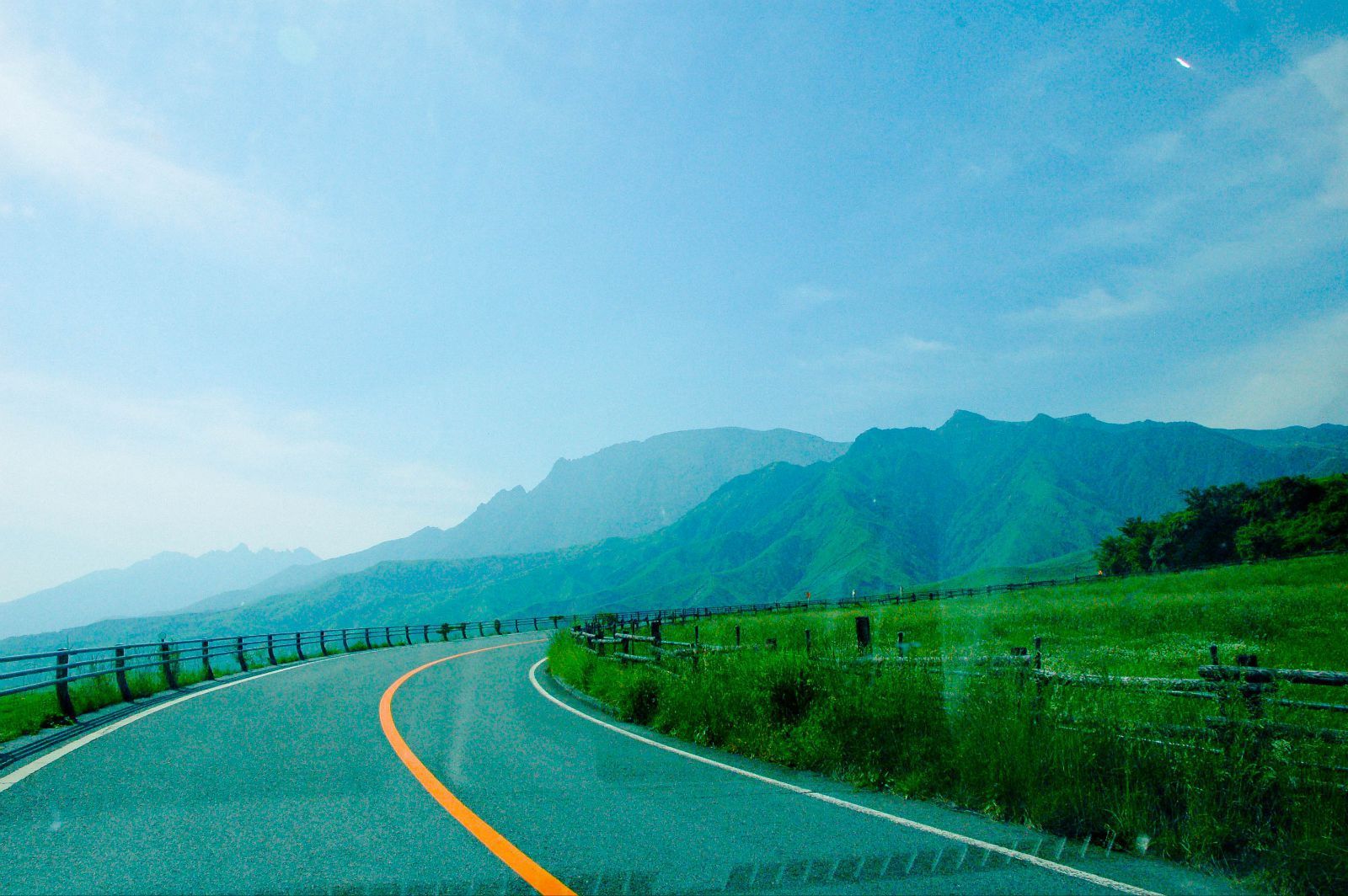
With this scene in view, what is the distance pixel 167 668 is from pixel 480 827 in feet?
54.3

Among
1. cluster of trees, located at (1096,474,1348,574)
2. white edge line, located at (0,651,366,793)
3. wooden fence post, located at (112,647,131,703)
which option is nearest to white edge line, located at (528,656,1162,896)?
white edge line, located at (0,651,366,793)

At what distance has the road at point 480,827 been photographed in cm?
487

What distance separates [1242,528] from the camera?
306 ft

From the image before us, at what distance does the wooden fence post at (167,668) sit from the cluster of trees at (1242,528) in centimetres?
9709

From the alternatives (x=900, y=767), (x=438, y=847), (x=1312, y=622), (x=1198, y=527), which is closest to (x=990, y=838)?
(x=900, y=767)

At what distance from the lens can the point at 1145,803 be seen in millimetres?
6055

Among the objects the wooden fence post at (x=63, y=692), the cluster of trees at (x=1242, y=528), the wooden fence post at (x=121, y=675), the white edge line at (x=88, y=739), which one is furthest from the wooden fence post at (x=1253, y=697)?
the cluster of trees at (x=1242, y=528)

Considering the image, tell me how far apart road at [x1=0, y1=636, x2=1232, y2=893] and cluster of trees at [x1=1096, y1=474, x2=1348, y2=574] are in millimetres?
95273

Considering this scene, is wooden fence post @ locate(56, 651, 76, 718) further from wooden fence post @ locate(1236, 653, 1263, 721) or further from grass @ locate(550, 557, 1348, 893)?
wooden fence post @ locate(1236, 653, 1263, 721)

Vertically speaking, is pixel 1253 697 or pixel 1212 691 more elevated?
pixel 1253 697

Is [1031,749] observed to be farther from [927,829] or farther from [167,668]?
[167,668]

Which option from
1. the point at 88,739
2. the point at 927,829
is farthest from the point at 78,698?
the point at 927,829

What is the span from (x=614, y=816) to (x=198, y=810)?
3726 mm

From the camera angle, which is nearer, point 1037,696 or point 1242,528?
point 1037,696
